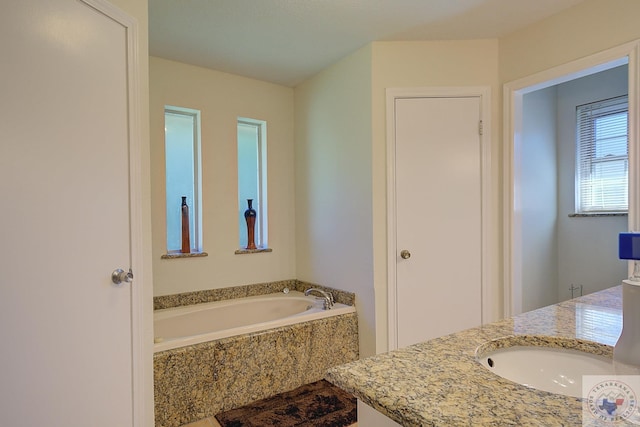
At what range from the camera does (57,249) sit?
1331 millimetres

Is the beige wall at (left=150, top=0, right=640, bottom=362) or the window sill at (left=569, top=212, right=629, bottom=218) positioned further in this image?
the window sill at (left=569, top=212, right=629, bottom=218)

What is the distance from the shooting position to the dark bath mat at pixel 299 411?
2041mm

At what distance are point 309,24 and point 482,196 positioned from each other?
1.63m

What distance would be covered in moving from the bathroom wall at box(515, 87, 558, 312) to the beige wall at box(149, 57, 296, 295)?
2111 millimetres

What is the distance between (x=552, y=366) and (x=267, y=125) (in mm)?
2881

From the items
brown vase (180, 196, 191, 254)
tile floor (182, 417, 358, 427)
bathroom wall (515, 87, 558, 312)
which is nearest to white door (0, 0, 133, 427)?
tile floor (182, 417, 358, 427)

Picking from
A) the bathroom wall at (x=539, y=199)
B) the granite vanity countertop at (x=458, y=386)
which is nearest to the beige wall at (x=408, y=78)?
the bathroom wall at (x=539, y=199)

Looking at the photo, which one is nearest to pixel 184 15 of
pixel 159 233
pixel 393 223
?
pixel 159 233

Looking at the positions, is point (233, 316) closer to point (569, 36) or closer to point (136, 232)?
point (136, 232)

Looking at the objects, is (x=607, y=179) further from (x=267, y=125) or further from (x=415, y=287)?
→ (x=267, y=125)

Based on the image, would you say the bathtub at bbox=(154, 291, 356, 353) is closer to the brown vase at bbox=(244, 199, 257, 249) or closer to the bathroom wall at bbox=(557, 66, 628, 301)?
the brown vase at bbox=(244, 199, 257, 249)

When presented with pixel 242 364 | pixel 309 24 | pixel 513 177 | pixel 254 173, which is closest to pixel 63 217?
pixel 242 364

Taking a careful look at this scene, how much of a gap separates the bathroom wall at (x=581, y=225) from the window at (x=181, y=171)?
3356mm

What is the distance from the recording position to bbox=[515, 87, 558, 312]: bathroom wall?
10.6 feet
